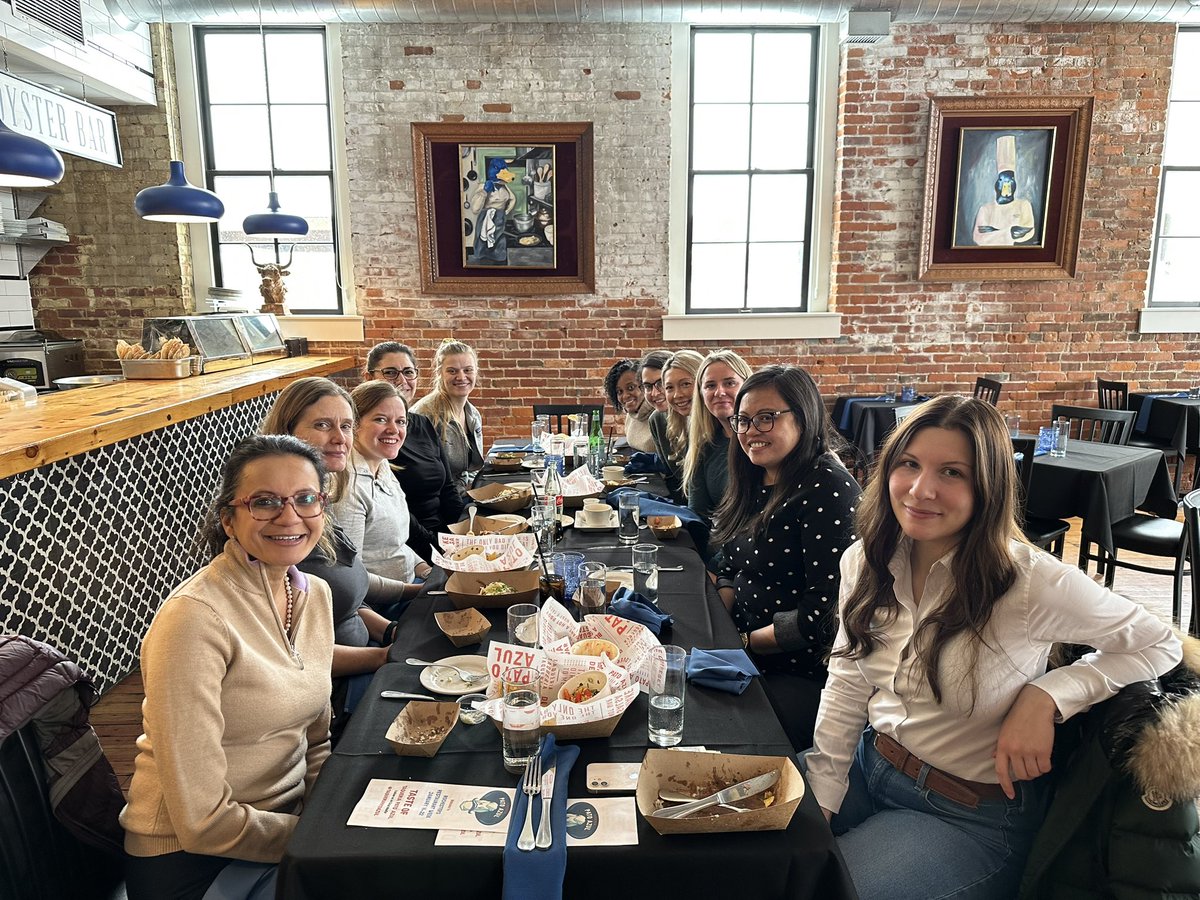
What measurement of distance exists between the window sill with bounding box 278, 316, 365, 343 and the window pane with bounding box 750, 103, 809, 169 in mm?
3386

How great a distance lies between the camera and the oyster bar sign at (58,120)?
13.2ft

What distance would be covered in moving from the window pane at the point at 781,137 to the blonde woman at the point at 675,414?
8.78 feet

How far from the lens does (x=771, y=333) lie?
616cm

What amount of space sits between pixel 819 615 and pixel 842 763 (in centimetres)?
46

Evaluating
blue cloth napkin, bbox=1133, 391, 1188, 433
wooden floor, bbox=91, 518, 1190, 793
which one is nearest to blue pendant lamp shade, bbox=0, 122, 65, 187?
wooden floor, bbox=91, 518, 1190, 793

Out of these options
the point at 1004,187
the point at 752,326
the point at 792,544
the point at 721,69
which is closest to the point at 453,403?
the point at 792,544

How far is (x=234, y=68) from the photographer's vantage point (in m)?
5.94

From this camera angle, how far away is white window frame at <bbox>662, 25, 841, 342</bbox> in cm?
587

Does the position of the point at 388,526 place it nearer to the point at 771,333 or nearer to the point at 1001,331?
the point at 771,333

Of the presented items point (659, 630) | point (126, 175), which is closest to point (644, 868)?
point (659, 630)

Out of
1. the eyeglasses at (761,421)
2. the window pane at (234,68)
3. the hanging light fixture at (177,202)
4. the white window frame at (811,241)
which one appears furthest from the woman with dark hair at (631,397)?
the window pane at (234,68)

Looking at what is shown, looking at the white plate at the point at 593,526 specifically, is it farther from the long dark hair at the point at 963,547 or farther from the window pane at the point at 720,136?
the window pane at the point at 720,136

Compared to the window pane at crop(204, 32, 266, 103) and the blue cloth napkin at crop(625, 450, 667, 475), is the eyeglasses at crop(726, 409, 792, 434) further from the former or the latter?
the window pane at crop(204, 32, 266, 103)

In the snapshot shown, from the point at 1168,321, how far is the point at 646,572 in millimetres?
6019
